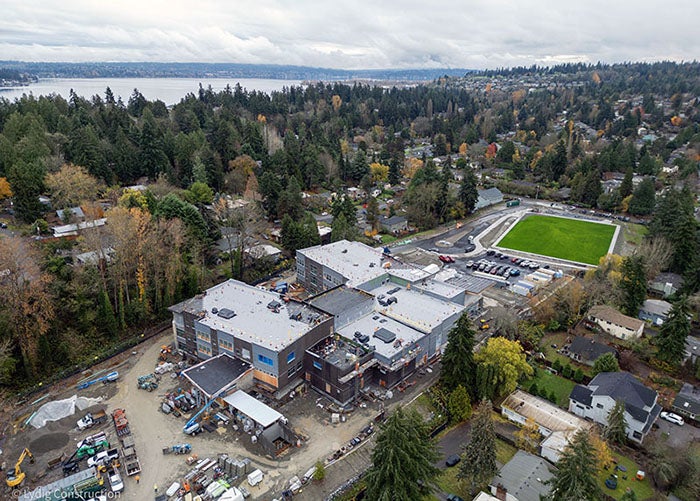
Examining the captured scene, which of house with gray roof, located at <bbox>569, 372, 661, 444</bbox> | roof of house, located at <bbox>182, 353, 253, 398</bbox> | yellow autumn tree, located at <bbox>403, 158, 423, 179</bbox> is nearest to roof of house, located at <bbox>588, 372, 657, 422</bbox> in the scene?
house with gray roof, located at <bbox>569, 372, 661, 444</bbox>

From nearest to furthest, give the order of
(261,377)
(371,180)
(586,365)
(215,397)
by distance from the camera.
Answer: (215,397), (261,377), (586,365), (371,180)

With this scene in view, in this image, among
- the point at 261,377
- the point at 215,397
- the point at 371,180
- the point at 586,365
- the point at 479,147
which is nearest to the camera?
the point at 215,397

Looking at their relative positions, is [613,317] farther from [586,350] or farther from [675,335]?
[586,350]

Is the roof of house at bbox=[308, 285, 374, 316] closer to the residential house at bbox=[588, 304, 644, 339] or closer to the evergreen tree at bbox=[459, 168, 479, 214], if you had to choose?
the residential house at bbox=[588, 304, 644, 339]

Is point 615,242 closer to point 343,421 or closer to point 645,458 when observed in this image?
point 645,458

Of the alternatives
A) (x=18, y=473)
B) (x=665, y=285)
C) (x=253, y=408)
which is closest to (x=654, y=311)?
(x=665, y=285)

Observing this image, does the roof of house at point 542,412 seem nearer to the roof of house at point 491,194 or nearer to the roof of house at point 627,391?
the roof of house at point 627,391

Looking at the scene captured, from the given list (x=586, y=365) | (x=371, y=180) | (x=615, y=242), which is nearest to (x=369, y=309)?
(x=586, y=365)
